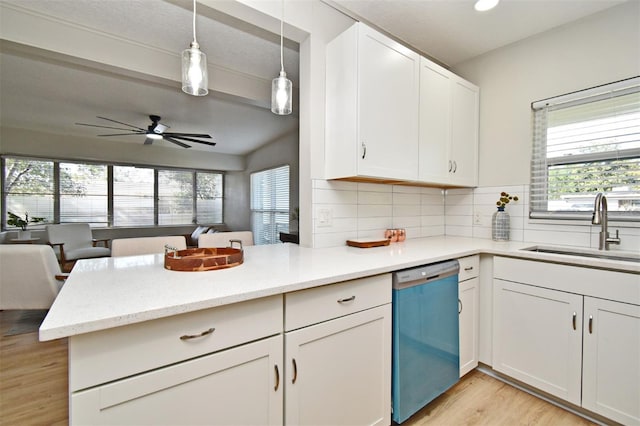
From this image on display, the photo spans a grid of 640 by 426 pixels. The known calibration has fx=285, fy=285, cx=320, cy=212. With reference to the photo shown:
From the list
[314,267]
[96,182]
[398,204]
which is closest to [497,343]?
[398,204]

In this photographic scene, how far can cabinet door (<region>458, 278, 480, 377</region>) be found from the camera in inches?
71.1

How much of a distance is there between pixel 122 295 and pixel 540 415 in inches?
83.9

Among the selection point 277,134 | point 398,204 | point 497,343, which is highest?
point 277,134

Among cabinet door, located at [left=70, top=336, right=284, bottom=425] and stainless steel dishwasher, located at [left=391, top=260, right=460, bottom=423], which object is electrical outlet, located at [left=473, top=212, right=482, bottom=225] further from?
cabinet door, located at [left=70, top=336, right=284, bottom=425]

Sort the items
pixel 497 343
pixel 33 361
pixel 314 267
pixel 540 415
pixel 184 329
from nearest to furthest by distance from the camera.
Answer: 1. pixel 184 329
2. pixel 314 267
3. pixel 540 415
4. pixel 497 343
5. pixel 33 361

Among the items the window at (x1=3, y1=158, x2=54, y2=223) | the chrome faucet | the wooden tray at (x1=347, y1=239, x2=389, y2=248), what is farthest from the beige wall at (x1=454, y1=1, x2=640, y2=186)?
the window at (x1=3, y1=158, x2=54, y2=223)

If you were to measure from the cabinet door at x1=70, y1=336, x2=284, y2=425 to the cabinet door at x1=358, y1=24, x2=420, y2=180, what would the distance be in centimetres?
113

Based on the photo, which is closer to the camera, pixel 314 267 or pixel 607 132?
pixel 314 267

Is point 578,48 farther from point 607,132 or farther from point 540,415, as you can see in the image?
point 540,415

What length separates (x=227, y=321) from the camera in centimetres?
92

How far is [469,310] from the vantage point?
6.11 feet

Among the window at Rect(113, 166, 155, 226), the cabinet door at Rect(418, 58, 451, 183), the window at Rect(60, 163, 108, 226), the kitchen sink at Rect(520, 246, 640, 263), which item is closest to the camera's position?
the kitchen sink at Rect(520, 246, 640, 263)

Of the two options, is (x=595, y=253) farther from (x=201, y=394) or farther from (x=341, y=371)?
(x=201, y=394)

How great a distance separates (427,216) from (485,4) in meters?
1.59
